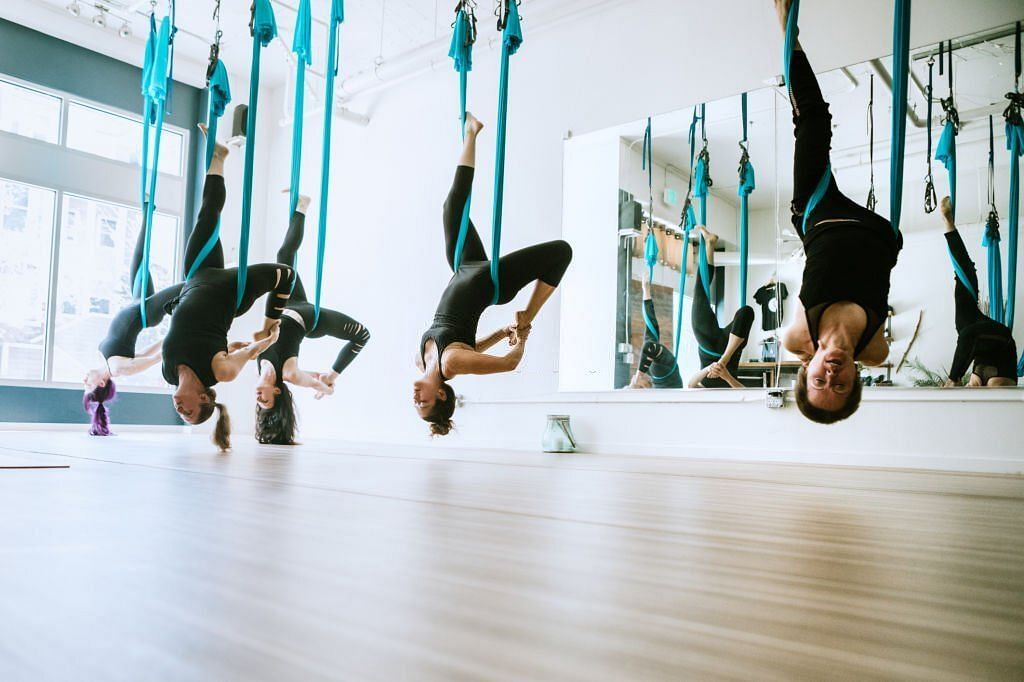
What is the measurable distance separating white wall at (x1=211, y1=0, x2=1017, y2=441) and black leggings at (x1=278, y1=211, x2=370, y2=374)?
0.75 metres

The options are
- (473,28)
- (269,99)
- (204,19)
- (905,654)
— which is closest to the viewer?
(905,654)

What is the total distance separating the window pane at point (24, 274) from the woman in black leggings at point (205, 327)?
11.9 ft

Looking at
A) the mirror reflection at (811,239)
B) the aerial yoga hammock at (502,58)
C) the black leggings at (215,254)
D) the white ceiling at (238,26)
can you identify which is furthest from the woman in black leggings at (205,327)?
the white ceiling at (238,26)

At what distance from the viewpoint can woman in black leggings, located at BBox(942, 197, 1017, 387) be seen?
359 cm

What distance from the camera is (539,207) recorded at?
5.54m

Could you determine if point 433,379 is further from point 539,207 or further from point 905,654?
point 905,654

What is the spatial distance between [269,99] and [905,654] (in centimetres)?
884

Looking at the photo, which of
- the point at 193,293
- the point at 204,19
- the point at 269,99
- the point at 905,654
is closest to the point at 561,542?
the point at 905,654

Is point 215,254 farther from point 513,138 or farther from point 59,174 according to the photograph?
point 59,174

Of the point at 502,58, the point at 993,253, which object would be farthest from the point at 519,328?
the point at 993,253

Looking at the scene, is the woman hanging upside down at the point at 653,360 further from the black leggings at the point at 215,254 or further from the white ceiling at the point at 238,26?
the white ceiling at the point at 238,26

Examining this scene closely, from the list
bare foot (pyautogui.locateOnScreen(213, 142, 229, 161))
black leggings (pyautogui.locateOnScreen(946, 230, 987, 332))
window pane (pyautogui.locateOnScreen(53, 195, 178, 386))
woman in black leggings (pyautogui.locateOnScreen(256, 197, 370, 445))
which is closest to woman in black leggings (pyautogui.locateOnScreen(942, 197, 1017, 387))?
black leggings (pyautogui.locateOnScreen(946, 230, 987, 332))

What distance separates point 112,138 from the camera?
6984mm

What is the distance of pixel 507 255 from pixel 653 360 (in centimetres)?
177
